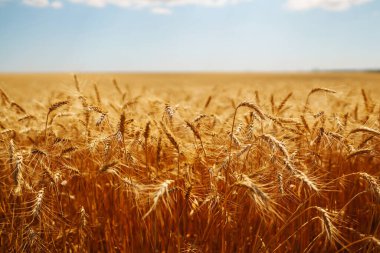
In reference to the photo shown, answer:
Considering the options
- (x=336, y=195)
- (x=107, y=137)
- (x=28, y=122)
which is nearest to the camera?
(x=107, y=137)

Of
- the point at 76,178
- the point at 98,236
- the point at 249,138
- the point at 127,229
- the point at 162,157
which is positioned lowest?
the point at 98,236

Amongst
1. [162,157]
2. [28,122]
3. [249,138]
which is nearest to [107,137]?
[162,157]

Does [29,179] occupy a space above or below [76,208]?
above

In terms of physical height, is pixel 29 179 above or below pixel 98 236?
above

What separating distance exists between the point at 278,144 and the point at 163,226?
2.96ft

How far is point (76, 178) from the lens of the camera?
264 cm

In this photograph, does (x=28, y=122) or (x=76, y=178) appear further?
(x=28, y=122)

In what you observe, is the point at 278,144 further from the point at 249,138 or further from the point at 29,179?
the point at 29,179

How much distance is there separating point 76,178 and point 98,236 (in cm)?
52

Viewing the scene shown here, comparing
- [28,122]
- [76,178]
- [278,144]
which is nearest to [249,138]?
[278,144]

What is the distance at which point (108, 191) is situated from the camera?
8.54 ft

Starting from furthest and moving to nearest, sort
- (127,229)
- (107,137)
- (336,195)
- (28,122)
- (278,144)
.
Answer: (28,122) → (336,195) → (127,229) → (107,137) → (278,144)

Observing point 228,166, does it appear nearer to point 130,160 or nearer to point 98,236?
point 130,160

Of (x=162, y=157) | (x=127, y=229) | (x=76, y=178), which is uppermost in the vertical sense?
(x=162, y=157)
